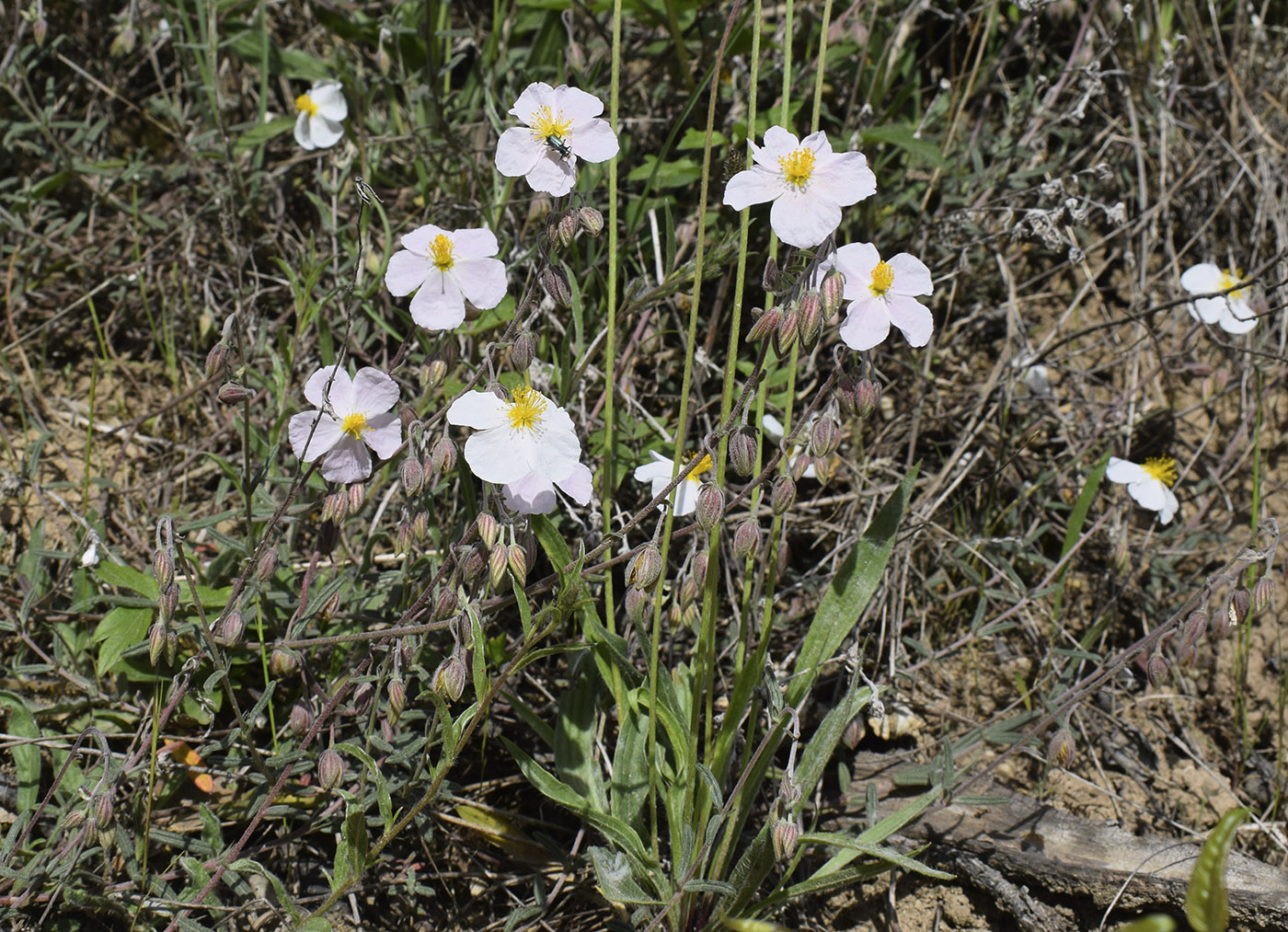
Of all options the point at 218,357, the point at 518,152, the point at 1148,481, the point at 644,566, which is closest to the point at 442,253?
the point at 518,152

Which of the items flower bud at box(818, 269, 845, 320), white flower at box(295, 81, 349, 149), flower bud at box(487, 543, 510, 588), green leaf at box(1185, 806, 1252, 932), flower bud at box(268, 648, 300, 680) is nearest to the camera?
green leaf at box(1185, 806, 1252, 932)

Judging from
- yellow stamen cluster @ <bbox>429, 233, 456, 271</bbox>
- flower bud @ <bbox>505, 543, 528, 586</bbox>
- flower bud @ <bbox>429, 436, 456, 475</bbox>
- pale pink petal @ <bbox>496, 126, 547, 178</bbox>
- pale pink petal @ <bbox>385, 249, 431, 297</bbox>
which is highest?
pale pink petal @ <bbox>496, 126, 547, 178</bbox>

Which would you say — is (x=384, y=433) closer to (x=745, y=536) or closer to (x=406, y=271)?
(x=406, y=271)

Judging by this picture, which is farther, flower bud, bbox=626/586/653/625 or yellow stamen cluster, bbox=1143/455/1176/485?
yellow stamen cluster, bbox=1143/455/1176/485

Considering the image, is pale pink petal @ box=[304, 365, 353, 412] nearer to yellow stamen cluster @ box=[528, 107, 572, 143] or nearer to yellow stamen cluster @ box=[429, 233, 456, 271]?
yellow stamen cluster @ box=[429, 233, 456, 271]

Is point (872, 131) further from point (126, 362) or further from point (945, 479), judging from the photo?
point (126, 362)

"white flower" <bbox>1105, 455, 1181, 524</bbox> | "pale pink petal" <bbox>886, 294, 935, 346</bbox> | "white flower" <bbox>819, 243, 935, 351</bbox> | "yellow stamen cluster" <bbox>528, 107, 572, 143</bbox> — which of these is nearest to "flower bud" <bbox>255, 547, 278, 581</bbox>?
"yellow stamen cluster" <bbox>528, 107, 572, 143</bbox>

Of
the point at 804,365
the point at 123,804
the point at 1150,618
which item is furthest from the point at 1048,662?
the point at 123,804
